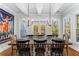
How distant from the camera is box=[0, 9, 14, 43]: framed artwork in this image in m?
2.23

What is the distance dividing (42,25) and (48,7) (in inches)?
13.0

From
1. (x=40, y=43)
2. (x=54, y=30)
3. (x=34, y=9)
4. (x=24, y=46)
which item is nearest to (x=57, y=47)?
(x=40, y=43)

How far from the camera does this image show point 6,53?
84.4 inches

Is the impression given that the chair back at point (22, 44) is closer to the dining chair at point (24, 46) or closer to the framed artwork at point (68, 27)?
the dining chair at point (24, 46)

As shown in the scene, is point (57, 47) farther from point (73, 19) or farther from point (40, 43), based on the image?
point (73, 19)

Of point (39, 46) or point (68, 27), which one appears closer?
point (68, 27)

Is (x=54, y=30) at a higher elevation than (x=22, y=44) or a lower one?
higher

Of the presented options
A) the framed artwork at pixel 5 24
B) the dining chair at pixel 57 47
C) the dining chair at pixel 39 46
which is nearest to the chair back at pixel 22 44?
the dining chair at pixel 39 46

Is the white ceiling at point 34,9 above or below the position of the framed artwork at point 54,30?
above

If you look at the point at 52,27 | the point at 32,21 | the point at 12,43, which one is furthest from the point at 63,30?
the point at 12,43

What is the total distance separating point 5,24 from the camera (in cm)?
228

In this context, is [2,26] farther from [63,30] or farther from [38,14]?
[63,30]

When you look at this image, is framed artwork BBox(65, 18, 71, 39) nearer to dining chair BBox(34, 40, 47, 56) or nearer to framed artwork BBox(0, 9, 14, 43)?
dining chair BBox(34, 40, 47, 56)

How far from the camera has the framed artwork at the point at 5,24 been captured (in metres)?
2.23
